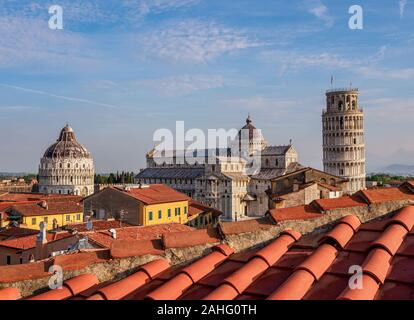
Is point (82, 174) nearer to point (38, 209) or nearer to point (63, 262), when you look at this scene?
point (38, 209)

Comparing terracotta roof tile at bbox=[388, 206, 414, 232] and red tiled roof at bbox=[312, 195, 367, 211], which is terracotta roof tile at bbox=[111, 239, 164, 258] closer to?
red tiled roof at bbox=[312, 195, 367, 211]

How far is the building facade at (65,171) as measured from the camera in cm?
10931

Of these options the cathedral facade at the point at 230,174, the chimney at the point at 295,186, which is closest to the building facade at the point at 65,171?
the cathedral facade at the point at 230,174

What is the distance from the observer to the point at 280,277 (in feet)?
19.5

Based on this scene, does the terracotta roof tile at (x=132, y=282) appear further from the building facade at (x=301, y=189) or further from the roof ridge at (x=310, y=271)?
the building facade at (x=301, y=189)

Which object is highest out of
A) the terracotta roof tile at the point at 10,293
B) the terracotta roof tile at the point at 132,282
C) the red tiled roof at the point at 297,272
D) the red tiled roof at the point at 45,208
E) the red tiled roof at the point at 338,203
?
the red tiled roof at the point at 338,203

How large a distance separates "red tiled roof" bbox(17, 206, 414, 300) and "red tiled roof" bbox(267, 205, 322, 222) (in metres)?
0.90

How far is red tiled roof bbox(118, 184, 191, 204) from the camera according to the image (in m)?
39.6

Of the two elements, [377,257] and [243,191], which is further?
[243,191]

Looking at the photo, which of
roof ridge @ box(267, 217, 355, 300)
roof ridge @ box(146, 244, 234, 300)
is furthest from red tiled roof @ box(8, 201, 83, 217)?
roof ridge @ box(267, 217, 355, 300)

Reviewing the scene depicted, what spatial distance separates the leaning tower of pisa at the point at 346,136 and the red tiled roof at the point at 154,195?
54.7 meters
